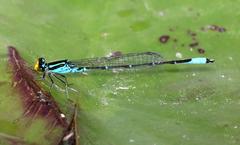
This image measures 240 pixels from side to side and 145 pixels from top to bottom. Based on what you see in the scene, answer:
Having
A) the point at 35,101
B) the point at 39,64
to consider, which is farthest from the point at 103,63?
the point at 35,101

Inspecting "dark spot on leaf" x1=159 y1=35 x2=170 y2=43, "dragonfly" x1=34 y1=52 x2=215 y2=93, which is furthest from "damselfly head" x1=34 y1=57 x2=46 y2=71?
"dark spot on leaf" x1=159 y1=35 x2=170 y2=43

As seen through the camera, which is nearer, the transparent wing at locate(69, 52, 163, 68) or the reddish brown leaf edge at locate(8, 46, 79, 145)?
the reddish brown leaf edge at locate(8, 46, 79, 145)

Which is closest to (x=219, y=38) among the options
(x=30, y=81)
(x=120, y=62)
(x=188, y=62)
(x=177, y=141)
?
(x=188, y=62)

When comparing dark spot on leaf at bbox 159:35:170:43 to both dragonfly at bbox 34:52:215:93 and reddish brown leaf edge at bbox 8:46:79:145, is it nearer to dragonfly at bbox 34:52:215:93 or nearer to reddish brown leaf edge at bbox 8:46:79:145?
dragonfly at bbox 34:52:215:93

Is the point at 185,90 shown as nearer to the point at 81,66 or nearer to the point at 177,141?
the point at 177,141

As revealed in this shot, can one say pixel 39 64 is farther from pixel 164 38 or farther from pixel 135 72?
pixel 164 38

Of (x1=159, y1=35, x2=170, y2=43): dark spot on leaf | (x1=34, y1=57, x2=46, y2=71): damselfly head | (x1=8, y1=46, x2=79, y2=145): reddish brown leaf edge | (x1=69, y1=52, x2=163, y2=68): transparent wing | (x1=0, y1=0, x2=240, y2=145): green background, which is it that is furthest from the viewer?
(x1=159, y1=35, x2=170, y2=43): dark spot on leaf

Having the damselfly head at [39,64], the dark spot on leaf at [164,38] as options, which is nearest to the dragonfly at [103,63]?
the damselfly head at [39,64]
